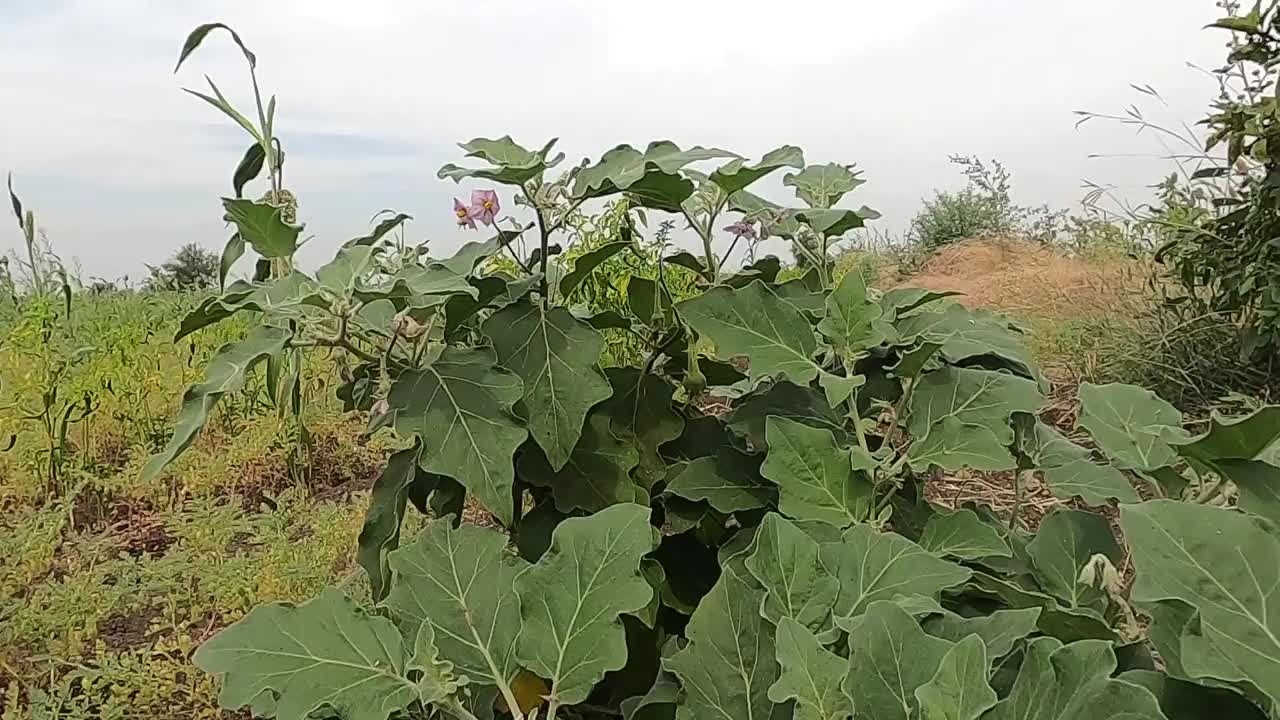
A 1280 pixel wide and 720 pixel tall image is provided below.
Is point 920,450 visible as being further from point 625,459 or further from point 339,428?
point 339,428

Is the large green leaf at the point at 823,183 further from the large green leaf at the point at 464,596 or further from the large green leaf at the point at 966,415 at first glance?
the large green leaf at the point at 464,596

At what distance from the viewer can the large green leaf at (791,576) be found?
516 millimetres

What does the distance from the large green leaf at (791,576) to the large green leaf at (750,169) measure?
34 centimetres

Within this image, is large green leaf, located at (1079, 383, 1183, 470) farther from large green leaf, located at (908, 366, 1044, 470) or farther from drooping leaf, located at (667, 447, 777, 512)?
drooping leaf, located at (667, 447, 777, 512)

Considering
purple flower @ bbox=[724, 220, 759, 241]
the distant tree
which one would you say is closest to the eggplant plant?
purple flower @ bbox=[724, 220, 759, 241]

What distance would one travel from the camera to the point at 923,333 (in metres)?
0.72

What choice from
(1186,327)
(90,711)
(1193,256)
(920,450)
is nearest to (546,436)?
(920,450)

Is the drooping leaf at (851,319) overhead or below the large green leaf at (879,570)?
overhead

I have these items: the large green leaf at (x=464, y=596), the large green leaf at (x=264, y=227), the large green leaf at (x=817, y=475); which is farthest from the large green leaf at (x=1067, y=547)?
the large green leaf at (x=264, y=227)

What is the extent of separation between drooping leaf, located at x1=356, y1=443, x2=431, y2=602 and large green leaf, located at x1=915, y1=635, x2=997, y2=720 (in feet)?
1.50

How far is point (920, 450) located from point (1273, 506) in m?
0.23

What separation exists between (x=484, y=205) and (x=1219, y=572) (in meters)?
0.97

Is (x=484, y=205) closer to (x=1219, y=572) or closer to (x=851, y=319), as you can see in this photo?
(x=851, y=319)

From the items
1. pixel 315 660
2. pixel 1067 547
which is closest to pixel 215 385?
pixel 315 660
